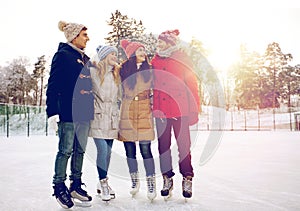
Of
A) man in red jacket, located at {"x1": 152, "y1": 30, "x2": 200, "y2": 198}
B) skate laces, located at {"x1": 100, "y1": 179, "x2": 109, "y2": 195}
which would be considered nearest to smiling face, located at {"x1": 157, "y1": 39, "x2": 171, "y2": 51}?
man in red jacket, located at {"x1": 152, "y1": 30, "x2": 200, "y2": 198}

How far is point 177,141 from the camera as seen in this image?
7.98ft

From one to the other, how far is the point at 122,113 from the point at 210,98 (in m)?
32.8

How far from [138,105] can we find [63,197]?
0.91m

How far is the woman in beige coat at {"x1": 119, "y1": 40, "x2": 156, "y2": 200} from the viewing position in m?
2.33

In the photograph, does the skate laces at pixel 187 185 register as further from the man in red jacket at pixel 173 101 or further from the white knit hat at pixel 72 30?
the white knit hat at pixel 72 30

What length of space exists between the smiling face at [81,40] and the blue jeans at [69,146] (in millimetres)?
678

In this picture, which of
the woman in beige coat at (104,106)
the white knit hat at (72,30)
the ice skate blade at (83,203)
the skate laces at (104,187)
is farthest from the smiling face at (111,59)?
the ice skate blade at (83,203)

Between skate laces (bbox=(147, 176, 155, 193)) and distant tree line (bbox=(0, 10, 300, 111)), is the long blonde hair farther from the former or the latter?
distant tree line (bbox=(0, 10, 300, 111))

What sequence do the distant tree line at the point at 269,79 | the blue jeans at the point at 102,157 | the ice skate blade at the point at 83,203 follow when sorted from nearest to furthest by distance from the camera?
the ice skate blade at the point at 83,203 → the blue jeans at the point at 102,157 → the distant tree line at the point at 269,79

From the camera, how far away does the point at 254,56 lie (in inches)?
1280

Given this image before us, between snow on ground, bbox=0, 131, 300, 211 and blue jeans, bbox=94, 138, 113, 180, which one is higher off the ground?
blue jeans, bbox=94, 138, 113, 180

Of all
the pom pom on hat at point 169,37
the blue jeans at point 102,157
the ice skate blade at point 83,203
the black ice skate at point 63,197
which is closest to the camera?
the black ice skate at point 63,197

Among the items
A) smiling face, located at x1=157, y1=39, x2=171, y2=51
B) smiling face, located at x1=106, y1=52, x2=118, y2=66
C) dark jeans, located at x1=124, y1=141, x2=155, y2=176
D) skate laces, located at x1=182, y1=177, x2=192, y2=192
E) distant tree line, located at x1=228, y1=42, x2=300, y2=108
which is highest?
distant tree line, located at x1=228, y1=42, x2=300, y2=108

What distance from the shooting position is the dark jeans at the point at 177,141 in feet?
7.91
